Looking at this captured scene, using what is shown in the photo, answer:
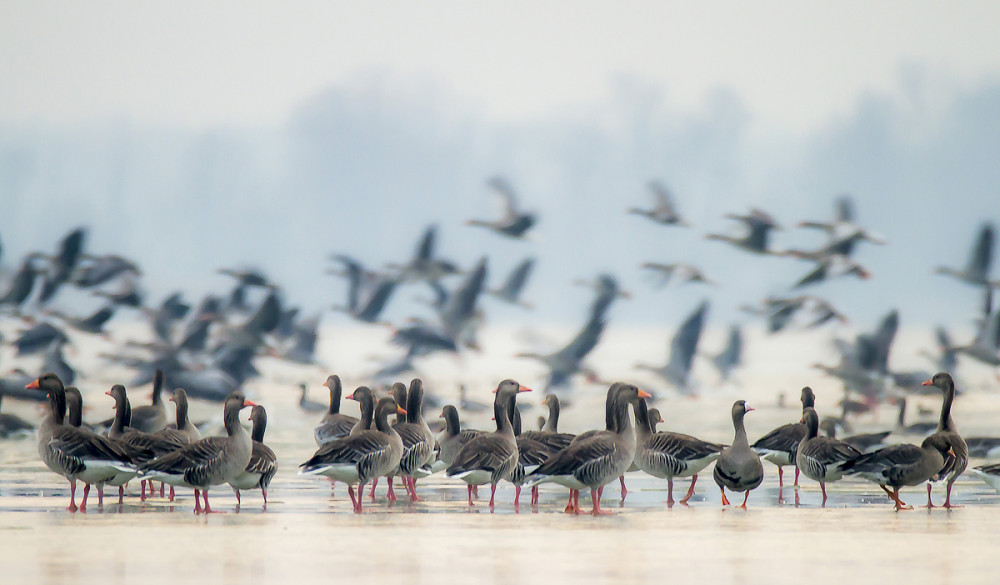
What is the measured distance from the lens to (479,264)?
1307 inches

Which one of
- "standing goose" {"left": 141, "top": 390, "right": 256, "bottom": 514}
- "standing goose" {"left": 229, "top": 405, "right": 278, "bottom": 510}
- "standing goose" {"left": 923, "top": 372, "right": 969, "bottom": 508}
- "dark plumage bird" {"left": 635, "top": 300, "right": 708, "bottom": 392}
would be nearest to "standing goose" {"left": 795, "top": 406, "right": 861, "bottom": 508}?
"standing goose" {"left": 923, "top": 372, "right": 969, "bottom": 508}

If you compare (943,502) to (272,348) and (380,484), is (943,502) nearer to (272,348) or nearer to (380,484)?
(380,484)

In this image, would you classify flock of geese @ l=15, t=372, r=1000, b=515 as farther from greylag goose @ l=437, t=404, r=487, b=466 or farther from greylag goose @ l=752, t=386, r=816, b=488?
greylag goose @ l=437, t=404, r=487, b=466

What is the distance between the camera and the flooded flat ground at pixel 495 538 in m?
10.7

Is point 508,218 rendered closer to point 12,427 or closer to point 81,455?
point 12,427

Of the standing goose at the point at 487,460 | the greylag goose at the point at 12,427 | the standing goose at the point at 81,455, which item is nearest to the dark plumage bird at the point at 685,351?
the greylag goose at the point at 12,427

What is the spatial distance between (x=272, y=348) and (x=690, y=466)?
19.3m

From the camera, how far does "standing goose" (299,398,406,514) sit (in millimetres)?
15133

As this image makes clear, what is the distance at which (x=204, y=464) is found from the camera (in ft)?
48.5

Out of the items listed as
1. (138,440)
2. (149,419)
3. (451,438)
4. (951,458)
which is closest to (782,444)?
(951,458)

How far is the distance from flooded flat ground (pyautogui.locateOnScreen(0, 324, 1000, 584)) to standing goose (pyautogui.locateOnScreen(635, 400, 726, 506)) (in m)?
0.42

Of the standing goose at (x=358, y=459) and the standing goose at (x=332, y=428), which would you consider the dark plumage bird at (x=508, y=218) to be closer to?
the standing goose at (x=332, y=428)

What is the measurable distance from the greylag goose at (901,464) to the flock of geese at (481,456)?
12 millimetres

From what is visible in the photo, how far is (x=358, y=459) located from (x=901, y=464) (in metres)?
6.55
